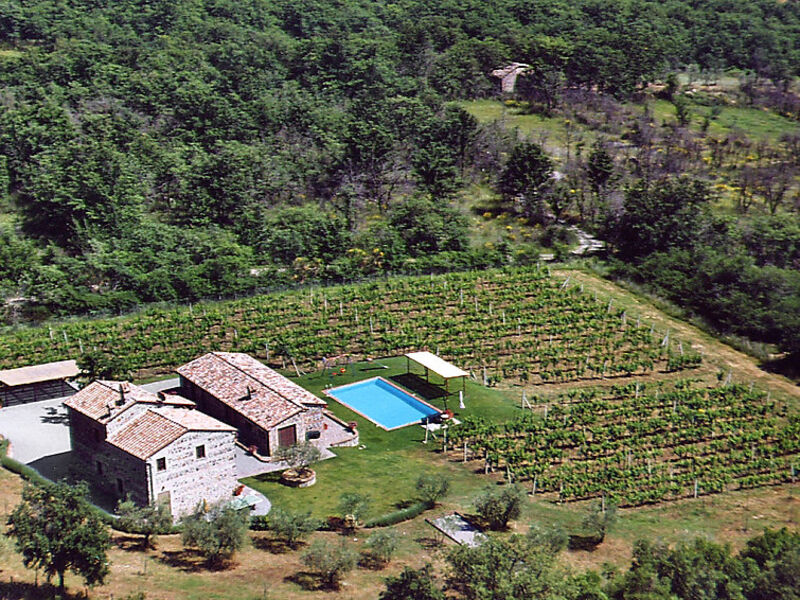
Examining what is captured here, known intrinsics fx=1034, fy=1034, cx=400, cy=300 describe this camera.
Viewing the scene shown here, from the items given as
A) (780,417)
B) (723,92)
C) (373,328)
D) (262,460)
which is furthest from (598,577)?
(723,92)

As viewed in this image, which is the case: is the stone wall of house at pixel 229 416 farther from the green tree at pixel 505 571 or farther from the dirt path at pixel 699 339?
the dirt path at pixel 699 339

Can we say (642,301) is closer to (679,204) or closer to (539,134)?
(679,204)

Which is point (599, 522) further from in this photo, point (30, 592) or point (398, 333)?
Result: point (398, 333)

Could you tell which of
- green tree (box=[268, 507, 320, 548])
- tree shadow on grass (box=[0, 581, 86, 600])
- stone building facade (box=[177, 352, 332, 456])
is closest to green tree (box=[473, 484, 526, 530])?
green tree (box=[268, 507, 320, 548])

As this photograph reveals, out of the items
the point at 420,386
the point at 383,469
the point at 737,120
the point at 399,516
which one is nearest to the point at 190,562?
the point at 399,516

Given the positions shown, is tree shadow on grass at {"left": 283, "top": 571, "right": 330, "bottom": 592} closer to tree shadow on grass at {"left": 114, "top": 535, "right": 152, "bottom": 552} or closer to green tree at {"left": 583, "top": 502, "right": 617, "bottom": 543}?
tree shadow on grass at {"left": 114, "top": 535, "right": 152, "bottom": 552}

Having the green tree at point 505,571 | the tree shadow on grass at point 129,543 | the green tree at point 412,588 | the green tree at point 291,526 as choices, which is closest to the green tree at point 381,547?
the green tree at point 291,526

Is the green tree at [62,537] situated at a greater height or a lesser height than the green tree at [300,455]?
greater
